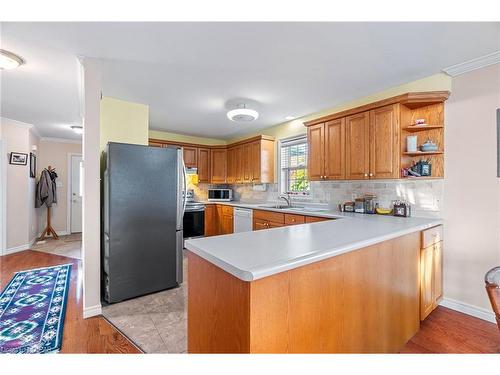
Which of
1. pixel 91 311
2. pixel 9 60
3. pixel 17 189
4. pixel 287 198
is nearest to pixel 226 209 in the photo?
pixel 287 198

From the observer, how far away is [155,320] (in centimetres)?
217

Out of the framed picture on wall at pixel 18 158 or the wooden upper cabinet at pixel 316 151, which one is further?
the framed picture on wall at pixel 18 158

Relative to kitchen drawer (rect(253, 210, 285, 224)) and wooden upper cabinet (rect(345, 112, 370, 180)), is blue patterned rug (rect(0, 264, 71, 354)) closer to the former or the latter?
kitchen drawer (rect(253, 210, 285, 224))

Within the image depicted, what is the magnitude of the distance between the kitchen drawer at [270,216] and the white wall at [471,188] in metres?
1.83

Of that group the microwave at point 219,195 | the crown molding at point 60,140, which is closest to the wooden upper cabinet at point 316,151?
the microwave at point 219,195

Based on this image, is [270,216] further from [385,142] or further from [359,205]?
[385,142]

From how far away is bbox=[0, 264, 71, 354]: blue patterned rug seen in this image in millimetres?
1818

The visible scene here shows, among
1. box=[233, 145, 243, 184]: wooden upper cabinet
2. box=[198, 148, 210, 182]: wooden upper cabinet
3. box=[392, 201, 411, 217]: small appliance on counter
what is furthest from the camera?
box=[198, 148, 210, 182]: wooden upper cabinet

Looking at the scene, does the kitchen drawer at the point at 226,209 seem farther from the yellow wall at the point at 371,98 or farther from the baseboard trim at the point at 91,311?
the baseboard trim at the point at 91,311

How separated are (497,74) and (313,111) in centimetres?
201

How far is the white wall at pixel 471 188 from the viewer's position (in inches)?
86.0

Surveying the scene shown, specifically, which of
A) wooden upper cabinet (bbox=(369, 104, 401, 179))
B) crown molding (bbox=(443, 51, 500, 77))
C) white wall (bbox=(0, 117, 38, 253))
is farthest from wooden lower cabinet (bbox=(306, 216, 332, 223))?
white wall (bbox=(0, 117, 38, 253))

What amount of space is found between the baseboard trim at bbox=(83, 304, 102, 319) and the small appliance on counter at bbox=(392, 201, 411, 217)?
3148 mm
